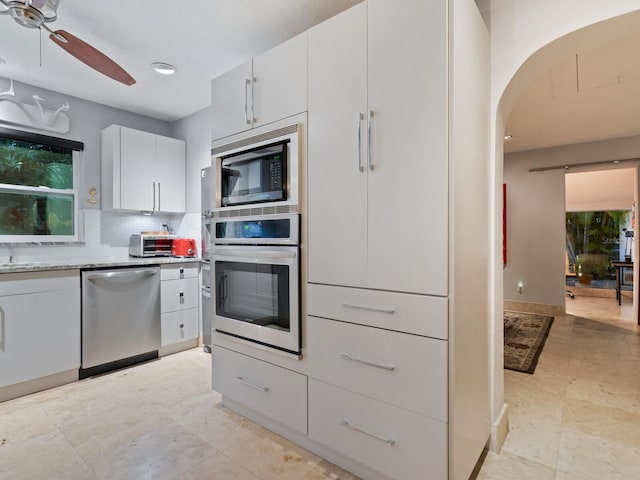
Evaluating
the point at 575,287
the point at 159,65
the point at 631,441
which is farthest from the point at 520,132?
the point at 575,287

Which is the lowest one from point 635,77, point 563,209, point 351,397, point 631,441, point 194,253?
point 631,441

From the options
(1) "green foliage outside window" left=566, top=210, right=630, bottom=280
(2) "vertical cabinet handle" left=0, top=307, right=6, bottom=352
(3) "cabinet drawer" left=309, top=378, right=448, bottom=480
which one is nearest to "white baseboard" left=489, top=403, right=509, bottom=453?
(3) "cabinet drawer" left=309, top=378, right=448, bottom=480

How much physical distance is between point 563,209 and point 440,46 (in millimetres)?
4740

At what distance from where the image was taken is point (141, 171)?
350 centimetres

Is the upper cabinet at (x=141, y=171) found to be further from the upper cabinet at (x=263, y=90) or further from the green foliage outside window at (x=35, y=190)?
the upper cabinet at (x=263, y=90)

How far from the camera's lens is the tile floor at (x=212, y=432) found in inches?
66.1

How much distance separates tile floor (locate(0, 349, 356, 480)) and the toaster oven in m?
1.33

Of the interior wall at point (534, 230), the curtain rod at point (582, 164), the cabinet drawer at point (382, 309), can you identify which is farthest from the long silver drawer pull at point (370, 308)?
the curtain rod at point (582, 164)

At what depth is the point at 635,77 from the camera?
2789 millimetres

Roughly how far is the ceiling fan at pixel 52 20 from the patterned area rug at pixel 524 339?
3.85 metres

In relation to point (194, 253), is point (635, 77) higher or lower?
higher

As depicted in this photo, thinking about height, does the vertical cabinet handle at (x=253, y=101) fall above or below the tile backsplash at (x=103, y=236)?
above

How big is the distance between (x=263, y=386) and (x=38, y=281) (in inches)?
76.8

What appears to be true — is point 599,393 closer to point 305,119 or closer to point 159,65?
point 305,119
